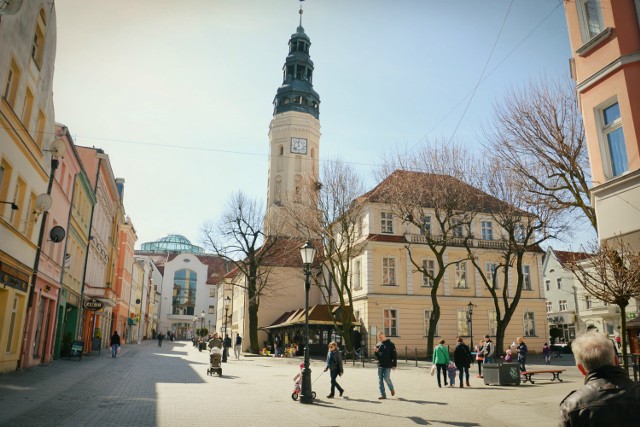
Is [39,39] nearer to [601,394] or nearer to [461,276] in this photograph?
[601,394]

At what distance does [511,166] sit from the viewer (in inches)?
725

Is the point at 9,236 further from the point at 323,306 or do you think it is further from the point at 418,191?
the point at 323,306

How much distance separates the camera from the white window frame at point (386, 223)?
40.2 metres

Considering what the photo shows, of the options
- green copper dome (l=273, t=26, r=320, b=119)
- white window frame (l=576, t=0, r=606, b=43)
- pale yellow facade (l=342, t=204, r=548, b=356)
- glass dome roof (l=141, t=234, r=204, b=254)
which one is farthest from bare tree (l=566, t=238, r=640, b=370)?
glass dome roof (l=141, t=234, r=204, b=254)

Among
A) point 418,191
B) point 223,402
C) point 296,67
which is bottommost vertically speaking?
point 223,402

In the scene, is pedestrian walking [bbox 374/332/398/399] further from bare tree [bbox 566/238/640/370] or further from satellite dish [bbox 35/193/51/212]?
satellite dish [bbox 35/193/51/212]

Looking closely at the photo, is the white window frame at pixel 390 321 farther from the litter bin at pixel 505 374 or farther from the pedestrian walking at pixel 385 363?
the pedestrian walking at pixel 385 363

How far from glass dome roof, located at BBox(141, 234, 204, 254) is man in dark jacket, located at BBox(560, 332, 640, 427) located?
442 ft

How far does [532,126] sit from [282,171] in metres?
56.0

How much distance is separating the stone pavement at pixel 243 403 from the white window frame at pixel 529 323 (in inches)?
941

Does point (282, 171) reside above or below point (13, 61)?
above

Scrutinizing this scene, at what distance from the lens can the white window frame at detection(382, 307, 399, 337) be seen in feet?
127

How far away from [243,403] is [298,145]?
60.3 meters

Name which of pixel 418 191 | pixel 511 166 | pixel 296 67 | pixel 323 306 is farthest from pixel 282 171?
pixel 511 166
